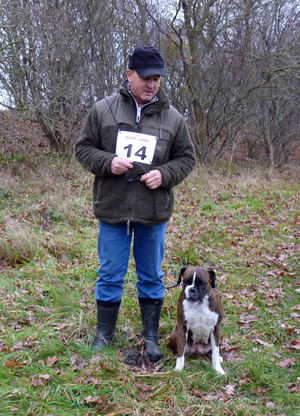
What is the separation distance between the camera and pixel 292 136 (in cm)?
1747

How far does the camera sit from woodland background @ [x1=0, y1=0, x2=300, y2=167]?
11.1 m

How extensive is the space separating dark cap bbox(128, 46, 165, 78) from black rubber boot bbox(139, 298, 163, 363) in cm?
199

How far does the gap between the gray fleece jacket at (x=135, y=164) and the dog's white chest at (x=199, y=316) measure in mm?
795

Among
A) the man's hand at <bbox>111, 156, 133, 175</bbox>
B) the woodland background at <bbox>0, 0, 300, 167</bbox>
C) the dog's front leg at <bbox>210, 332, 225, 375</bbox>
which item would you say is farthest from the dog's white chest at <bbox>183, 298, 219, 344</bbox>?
the woodland background at <bbox>0, 0, 300, 167</bbox>

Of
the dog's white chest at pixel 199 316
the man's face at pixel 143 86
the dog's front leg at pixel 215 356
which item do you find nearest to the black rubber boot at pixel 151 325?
the dog's white chest at pixel 199 316

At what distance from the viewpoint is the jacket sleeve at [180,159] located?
3.58 metres

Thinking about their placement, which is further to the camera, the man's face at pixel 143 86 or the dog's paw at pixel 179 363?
the dog's paw at pixel 179 363

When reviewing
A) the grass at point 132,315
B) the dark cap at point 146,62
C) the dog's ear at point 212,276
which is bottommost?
the grass at point 132,315

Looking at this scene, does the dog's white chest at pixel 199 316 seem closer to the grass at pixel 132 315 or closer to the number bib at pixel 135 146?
the grass at pixel 132 315

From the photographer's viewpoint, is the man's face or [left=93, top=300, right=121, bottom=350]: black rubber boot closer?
the man's face

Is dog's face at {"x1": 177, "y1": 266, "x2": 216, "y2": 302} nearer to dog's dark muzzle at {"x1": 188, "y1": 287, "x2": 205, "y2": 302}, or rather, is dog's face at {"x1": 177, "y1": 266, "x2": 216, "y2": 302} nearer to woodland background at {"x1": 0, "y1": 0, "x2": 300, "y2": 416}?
dog's dark muzzle at {"x1": 188, "y1": 287, "x2": 205, "y2": 302}

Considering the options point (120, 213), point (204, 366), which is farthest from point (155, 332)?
point (120, 213)

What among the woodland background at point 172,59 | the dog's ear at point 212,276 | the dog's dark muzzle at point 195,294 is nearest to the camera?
Result: the dog's dark muzzle at point 195,294

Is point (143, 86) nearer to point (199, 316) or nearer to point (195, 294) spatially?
point (195, 294)
